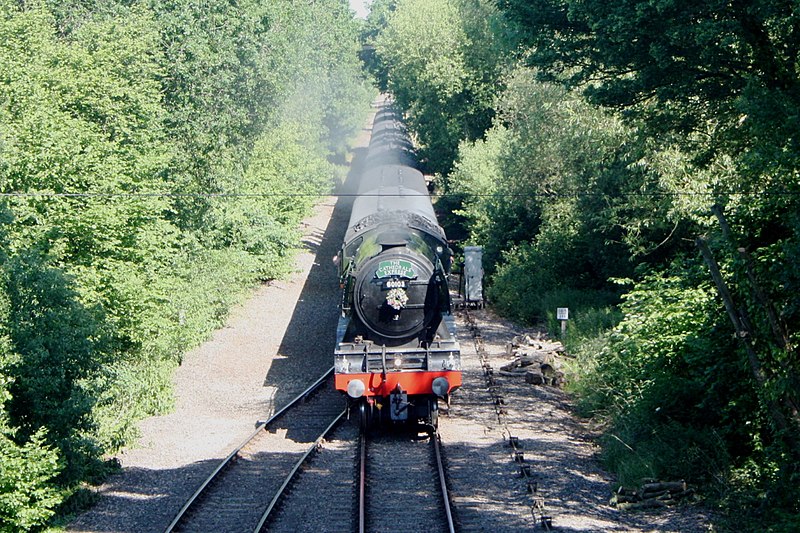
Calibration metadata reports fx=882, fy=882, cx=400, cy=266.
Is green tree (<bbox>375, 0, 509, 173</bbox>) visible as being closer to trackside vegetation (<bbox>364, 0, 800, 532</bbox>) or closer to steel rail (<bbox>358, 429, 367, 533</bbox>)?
trackside vegetation (<bbox>364, 0, 800, 532</bbox>)

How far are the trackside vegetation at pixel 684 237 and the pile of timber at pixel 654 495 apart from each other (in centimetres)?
35

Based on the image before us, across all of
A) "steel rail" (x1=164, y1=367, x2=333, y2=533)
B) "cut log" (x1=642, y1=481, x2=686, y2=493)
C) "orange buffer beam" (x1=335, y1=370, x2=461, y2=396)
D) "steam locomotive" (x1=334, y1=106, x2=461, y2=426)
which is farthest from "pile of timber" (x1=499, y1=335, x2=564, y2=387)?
"cut log" (x1=642, y1=481, x2=686, y2=493)

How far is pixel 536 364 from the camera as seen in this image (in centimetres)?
1986

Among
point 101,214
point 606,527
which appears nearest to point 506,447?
point 606,527

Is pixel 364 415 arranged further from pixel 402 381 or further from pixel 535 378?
pixel 535 378

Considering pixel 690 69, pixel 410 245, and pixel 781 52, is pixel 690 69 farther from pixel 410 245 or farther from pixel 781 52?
pixel 410 245

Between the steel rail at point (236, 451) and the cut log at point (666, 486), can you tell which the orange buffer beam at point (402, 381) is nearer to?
the steel rail at point (236, 451)

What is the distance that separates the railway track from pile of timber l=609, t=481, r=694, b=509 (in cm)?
237

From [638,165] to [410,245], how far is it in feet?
22.2

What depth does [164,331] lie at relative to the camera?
1864 centimetres

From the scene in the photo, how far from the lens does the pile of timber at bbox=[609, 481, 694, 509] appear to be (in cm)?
1179

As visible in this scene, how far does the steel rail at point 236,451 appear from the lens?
37.7ft

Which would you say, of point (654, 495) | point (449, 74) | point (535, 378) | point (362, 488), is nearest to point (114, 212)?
point (362, 488)

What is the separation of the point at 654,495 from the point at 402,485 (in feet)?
11.8
